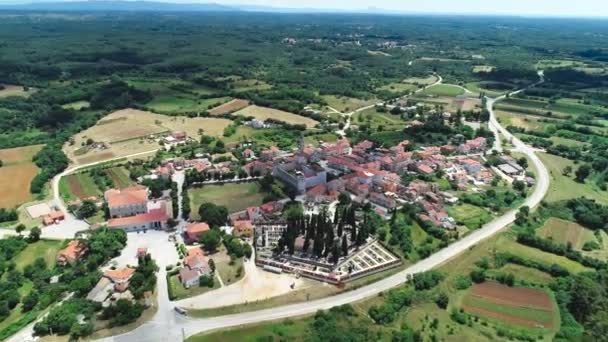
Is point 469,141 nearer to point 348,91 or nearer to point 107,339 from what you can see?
point 348,91

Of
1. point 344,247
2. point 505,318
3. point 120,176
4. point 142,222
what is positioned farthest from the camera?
point 120,176

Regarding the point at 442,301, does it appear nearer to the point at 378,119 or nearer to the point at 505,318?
the point at 505,318

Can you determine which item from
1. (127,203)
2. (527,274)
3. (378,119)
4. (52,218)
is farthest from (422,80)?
(52,218)

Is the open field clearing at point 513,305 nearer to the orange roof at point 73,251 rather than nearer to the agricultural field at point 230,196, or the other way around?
the agricultural field at point 230,196

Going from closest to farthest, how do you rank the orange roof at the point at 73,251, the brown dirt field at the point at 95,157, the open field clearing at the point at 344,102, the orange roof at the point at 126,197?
the orange roof at the point at 73,251
the orange roof at the point at 126,197
the brown dirt field at the point at 95,157
the open field clearing at the point at 344,102

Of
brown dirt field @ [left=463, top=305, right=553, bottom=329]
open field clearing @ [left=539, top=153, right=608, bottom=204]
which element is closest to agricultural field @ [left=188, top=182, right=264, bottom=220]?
brown dirt field @ [left=463, top=305, right=553, bottom=329]

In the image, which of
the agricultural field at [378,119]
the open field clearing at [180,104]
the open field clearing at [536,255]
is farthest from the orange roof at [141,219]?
the agricultural field at [378,119]

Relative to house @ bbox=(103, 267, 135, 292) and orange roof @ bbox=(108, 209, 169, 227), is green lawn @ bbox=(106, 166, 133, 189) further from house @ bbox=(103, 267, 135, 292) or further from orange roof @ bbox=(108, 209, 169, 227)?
house @ bbox=(103, 267, 135, 292)
